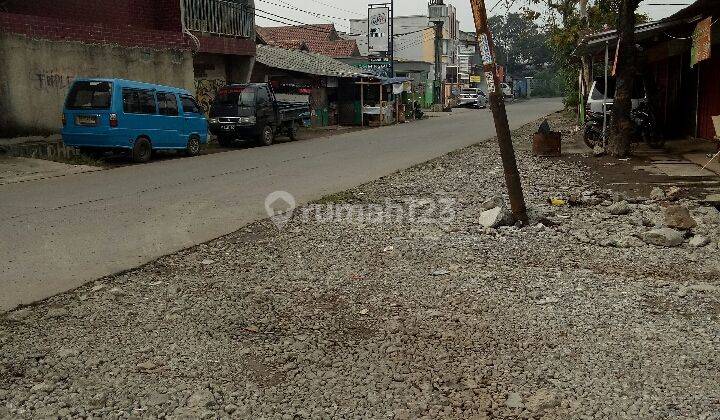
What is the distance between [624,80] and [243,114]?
11.9 m

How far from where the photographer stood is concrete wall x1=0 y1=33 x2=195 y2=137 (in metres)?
15.9

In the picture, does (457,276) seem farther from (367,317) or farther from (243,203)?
(243,203)

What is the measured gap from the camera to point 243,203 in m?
9.91

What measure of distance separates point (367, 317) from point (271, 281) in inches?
50.7

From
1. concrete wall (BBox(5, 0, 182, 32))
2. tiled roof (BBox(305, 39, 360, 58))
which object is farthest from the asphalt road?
tiled roof (BBox(305, 39, 360, 58))

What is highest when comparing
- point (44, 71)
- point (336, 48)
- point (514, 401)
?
point (336, 48)

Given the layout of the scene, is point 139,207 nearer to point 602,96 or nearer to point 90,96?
point 90,96

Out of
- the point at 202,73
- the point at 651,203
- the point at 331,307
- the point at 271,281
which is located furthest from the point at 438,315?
the point at 202,73

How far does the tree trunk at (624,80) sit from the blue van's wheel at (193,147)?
37.0ft

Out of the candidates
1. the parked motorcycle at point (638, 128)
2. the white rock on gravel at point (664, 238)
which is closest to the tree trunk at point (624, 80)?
the parked motorcycle at point (638, 128)

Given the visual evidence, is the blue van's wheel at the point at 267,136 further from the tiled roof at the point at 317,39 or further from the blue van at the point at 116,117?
the tiled roof at the point at 317,39

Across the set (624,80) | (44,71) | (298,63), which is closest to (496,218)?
(624,80)

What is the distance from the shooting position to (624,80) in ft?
45.7

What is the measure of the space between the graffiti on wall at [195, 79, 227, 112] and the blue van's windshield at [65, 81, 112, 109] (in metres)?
8.92
